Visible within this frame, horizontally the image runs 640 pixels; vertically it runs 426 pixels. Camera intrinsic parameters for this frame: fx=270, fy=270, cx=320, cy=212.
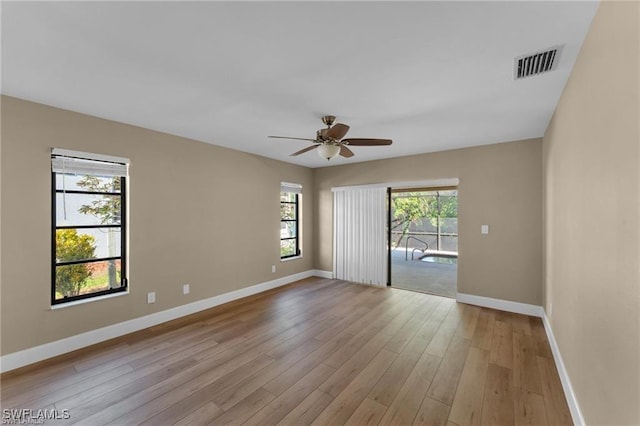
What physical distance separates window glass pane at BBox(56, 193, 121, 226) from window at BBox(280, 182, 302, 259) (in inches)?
108

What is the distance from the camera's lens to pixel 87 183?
2.98 m

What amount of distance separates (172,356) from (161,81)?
8.34ft

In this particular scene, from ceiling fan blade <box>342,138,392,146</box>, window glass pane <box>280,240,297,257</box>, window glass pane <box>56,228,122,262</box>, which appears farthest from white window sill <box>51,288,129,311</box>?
ceiling fan blade <box>342,138,392,146</box>

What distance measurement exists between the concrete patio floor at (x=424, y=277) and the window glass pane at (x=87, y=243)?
178 inches

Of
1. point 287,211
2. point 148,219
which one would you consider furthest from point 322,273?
point 148,219

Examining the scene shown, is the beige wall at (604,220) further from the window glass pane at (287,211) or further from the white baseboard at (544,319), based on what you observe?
the window glass pane at (287,211)

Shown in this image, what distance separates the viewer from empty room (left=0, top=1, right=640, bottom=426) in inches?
56.1

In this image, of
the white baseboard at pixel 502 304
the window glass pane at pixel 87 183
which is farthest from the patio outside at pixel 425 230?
the window glass pane at pixel 87 183

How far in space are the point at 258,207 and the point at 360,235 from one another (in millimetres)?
2070

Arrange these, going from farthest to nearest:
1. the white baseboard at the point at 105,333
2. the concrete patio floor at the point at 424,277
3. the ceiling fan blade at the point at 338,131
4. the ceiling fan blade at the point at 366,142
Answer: the concrete patio floor at the point at 424,277 → the ceiling fan blade at the point at 366,142 → the ceiling fan blade at the point at 338,131 → the white baseboard at the point at 105,333

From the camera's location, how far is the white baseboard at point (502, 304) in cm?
371

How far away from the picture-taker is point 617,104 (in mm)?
1187

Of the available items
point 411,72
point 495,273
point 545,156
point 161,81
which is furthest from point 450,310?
point 161,81

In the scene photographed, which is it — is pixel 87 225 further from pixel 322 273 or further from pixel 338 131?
pixel 322 273
